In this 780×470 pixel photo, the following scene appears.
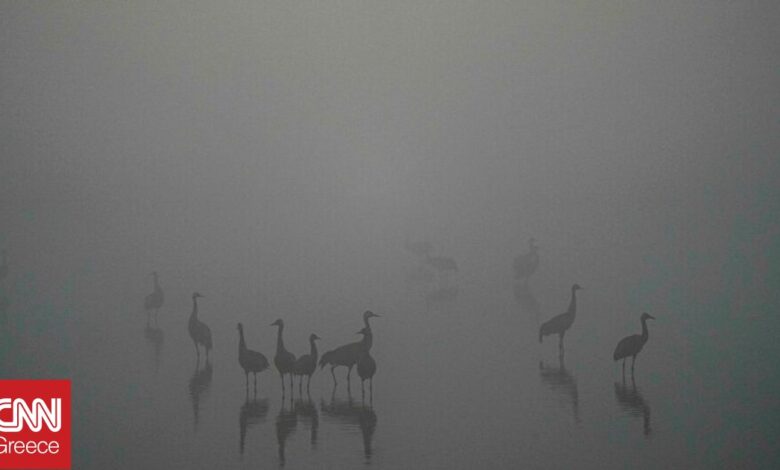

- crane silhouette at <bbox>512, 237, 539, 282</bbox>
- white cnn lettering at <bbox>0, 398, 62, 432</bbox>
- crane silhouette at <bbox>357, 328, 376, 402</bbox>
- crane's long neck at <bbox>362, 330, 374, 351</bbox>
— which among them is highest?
crane silhouette at <bbox>512, 237, 539, 282</bbox>

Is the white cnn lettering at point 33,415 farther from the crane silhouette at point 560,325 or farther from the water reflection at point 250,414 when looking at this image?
the crane silhouette at point 560,325

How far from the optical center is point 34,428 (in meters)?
9.85

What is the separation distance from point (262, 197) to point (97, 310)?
33.7 metres

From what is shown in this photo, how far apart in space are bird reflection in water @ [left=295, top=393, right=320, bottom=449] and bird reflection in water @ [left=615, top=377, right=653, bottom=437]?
14.3ft

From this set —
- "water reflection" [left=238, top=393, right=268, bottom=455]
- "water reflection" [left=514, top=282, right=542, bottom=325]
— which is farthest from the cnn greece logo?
"water reflection" [left=514, top=282, right=542, bottom=325]

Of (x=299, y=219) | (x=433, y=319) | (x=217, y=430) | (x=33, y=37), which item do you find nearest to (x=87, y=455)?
(x=217, y=430)

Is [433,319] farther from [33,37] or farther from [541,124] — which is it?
[33,37]

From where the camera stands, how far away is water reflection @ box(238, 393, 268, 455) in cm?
991

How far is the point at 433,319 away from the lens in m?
16.1

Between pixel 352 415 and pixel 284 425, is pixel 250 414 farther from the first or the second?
pixel 352 415

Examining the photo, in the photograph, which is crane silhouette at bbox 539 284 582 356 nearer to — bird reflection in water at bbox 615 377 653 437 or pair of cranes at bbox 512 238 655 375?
pair of cranes at bbox 512 238 655 375

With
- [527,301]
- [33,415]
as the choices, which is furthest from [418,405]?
[527,301]

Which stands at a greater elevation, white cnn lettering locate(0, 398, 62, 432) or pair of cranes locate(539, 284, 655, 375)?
pair of cranes locate(539, 284, 655, 375)

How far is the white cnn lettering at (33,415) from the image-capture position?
9.90 meters
